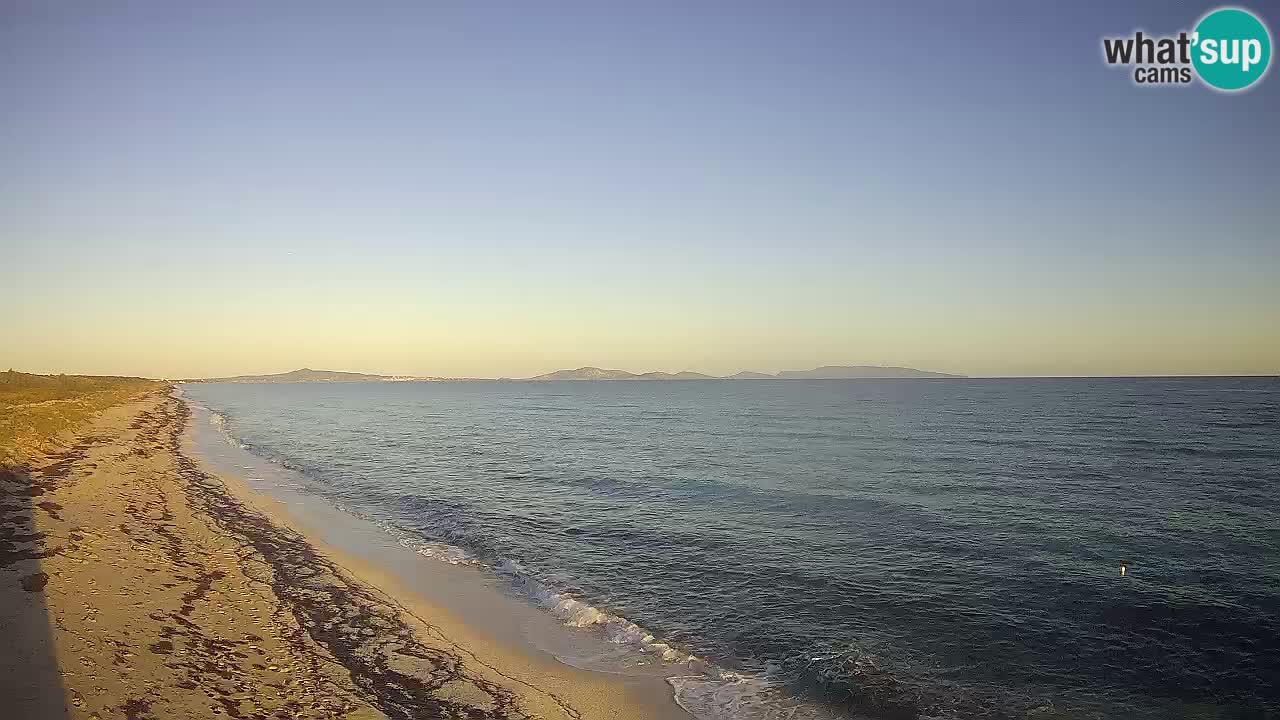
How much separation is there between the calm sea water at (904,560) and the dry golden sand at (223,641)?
340 centimetres

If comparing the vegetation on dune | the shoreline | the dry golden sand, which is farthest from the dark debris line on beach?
the vegetation on dune

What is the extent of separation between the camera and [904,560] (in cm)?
1852

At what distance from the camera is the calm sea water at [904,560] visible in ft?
37.9

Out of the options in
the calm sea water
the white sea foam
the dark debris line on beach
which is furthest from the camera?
the calm sea water

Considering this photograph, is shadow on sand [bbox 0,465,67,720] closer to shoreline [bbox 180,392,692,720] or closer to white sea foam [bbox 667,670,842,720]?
shoreline [bbox 180,392,692,720]

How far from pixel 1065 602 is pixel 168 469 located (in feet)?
123

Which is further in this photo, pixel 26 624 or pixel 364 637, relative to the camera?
pixel 364 637

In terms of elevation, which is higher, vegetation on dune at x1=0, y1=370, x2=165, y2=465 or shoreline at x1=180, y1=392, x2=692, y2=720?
vegetation on dune at x1=0, y1=370, x2=165, y2=465

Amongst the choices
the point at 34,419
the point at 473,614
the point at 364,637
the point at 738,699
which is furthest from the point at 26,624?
the point at 34,419

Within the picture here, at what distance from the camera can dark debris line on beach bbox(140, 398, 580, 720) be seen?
10122mm

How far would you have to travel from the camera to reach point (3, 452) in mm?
27156

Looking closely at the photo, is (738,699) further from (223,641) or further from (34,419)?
(34,419)

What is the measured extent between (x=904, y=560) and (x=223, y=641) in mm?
16540

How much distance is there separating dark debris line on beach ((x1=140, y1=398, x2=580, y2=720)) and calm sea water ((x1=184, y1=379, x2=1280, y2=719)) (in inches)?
144
